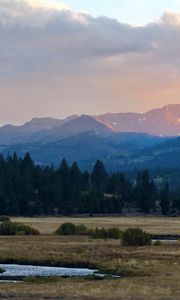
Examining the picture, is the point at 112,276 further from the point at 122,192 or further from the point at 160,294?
the point at 122,192

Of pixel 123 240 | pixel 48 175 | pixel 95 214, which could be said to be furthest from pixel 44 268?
pixel 48 175

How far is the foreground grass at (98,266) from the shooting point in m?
37.4

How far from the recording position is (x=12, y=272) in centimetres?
5294

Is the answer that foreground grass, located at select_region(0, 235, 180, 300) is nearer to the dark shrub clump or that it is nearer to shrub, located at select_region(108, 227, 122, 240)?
the dark shrub clump

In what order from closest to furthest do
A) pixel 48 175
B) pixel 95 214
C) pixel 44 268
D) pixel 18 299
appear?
pixel 18 299
pixel 44 268
pixel 95 214
pixel 48 175

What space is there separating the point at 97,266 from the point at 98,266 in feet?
0.43

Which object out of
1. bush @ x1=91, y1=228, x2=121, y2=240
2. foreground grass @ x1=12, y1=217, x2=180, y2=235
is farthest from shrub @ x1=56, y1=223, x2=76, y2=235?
bush @ x1=91, y1=228, x2=121, y2=240

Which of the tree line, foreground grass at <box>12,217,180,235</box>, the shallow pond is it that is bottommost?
the shallow pond

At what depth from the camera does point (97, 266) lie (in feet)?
182

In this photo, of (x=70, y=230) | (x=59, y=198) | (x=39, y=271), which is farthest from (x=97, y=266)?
(x=59, y=198)

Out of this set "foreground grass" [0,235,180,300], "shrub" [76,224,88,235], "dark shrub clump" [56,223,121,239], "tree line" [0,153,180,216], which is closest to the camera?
"foreground grass" [0,235,180,300]

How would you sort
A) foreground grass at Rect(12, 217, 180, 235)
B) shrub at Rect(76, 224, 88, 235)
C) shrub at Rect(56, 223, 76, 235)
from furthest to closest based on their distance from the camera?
1. foreground grass at Rect(12, 217, 180, 235)
2. shrub at Rect(76, 224, 88, 235)
3. shrub at Rect(56, 223, 76, 235)

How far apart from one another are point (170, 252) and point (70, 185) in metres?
120

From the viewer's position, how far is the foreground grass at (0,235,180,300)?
37.4 m
